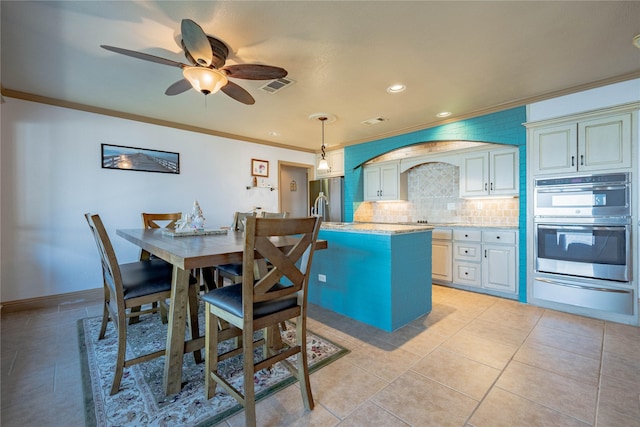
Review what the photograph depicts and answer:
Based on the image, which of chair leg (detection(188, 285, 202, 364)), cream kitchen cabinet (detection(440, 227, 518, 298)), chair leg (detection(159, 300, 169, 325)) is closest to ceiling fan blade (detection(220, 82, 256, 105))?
chair leg (detection(188, 285, 202, 364))

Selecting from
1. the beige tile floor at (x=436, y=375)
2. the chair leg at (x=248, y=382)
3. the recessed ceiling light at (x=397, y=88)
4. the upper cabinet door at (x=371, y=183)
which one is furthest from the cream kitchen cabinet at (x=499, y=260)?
the chair leg at (x=248, y=382)

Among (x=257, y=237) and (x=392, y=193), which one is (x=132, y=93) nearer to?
(x=257, y=237)

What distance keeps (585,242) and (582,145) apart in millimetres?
1030

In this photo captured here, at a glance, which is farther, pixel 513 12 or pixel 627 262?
pixel 627 262

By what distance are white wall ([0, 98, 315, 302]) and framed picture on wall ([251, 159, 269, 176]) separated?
1109 mm

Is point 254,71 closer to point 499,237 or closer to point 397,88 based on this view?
point 397,88

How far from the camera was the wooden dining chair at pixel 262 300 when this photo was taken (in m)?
1.30

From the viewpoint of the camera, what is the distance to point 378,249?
2609mm

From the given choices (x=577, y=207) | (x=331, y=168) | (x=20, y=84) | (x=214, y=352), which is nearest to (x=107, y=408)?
(x=214, y=352)

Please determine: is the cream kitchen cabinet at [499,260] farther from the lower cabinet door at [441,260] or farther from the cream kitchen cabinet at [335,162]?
the cream kitchen cabinet at [335,162]

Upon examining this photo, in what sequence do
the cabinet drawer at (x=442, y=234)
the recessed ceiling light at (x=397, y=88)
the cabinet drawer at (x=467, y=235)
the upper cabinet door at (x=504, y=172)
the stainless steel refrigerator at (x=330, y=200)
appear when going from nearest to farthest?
the recessed ceiling light at (x=397, y=88) < the upper cabinet door at (x=504, y=172) < the cabinet drawer at (x=467, y=235) < the cabinet drawer at (x=442, y=234) < the stainless steel refrigerator at (x=330, y=200)

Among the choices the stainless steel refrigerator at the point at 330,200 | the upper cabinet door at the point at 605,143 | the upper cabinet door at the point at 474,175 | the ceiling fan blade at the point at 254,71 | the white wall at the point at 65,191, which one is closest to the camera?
the ceiling fan blade at the point at 254,71

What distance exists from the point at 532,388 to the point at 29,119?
532cm

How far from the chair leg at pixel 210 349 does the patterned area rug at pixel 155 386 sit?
0.08 metres
